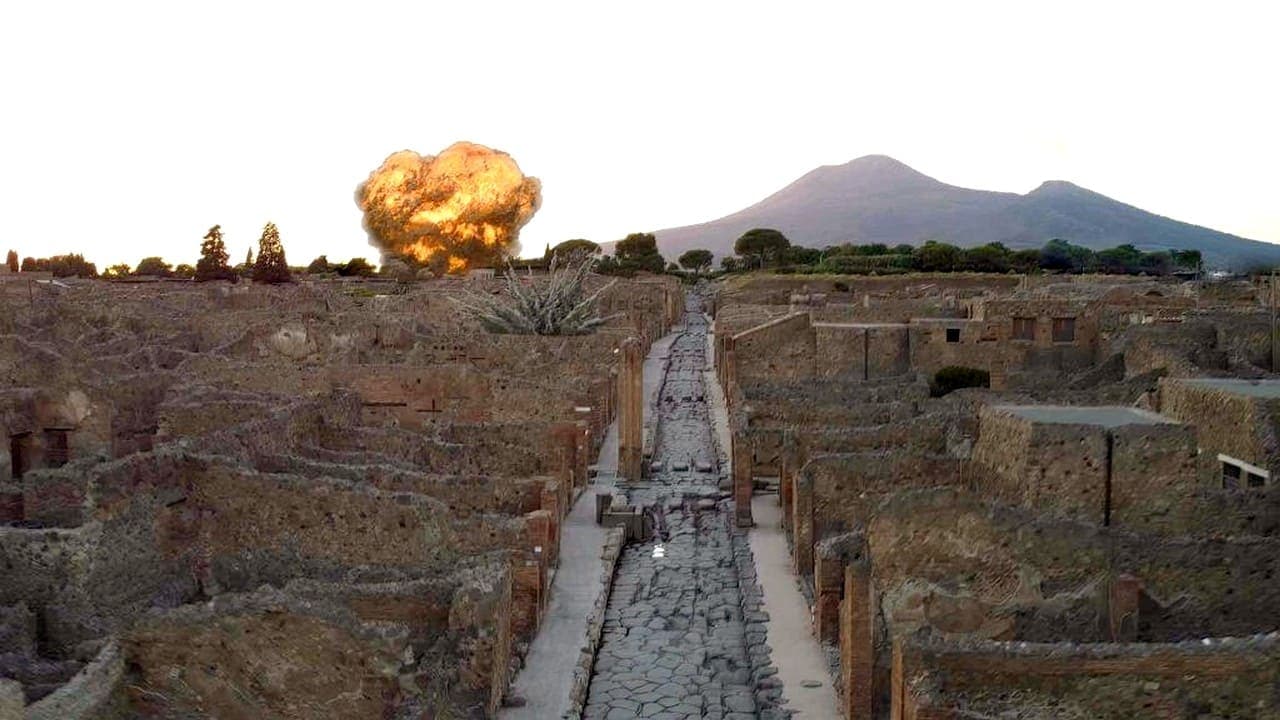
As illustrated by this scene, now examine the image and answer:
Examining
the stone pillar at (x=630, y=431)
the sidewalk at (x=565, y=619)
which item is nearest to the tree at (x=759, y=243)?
the stone pillar at (x=630, y=431)

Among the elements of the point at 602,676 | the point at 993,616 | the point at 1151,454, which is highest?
the point at 1151,454

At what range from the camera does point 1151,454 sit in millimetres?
13242

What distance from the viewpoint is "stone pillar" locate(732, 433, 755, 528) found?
1747 cm

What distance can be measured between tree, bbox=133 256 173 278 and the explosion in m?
15.5

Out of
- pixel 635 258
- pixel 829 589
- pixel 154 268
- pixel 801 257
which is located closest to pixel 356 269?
pixel 154 268

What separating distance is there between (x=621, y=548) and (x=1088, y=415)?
268 inches

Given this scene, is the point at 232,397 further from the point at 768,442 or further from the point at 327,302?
the point at 327,302

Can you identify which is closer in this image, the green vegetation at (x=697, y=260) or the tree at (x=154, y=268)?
the tree at (x=154, y=268)

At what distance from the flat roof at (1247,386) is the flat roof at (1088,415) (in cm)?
130

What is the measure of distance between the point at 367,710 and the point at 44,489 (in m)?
6.25

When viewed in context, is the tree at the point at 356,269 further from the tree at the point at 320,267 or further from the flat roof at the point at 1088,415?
the flat roof at the point at 1088,415

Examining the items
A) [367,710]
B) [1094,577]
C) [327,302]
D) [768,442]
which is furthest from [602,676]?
[327,302]

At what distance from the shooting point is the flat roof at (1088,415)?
1395 centimetres

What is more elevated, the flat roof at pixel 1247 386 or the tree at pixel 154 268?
the tree at pixel 154 268
